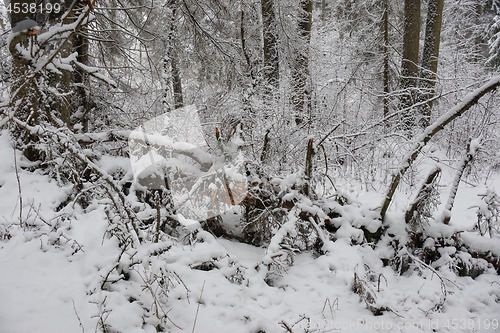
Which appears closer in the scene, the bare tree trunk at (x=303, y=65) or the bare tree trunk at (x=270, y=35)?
the bare tree trunk at (x=303, y=65)

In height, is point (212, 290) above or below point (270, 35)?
below

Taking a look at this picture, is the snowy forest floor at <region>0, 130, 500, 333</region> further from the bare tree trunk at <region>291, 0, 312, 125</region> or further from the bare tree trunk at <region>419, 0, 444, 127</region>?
the bare tree trunk at <region>419, 0, 444, 127</region>

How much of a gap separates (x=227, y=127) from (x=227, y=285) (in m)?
2.77

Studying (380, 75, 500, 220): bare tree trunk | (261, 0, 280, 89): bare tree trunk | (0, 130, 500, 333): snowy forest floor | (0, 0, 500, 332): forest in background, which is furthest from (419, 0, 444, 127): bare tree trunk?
(0, 130, 500, 333): snowy forest floor

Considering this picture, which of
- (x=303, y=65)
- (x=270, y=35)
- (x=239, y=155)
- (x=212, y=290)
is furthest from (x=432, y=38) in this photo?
(x=212, y=290)

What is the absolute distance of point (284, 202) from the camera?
3.72 metres

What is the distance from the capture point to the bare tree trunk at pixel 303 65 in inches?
281

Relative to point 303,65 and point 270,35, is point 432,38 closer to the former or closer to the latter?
point 303,65

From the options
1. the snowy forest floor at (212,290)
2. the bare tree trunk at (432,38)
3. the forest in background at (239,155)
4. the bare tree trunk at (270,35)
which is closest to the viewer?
the snowy forest floor at (212,290)

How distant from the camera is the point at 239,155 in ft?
12.8

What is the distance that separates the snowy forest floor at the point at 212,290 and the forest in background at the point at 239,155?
0.05m

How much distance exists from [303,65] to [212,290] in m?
6.85

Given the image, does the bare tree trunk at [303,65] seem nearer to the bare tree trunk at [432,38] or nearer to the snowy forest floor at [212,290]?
the bare tree trunk at [432,38]

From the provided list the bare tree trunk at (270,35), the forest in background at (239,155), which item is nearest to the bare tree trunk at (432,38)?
the forest in background at (239,155)
